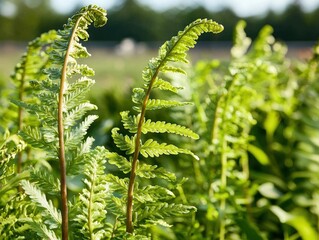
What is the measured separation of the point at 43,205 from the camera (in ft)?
2.57

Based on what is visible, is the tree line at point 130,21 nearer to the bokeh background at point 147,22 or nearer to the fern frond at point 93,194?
the bokeh background at point 147,22

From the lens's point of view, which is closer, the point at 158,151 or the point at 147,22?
the point at 158,151

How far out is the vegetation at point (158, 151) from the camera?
2.57 ft

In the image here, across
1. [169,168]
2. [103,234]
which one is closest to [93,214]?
[103,234]

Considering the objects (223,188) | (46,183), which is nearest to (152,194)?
(46,183)

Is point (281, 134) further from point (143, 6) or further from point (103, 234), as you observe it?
point (143, 6)

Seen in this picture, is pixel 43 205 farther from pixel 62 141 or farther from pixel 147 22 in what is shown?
pixel 147 22

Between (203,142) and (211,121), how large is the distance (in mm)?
125

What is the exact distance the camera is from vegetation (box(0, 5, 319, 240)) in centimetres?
78

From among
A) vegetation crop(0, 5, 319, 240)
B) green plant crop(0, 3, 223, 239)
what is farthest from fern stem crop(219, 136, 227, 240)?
green plant crop(0, 3, 223, 239)

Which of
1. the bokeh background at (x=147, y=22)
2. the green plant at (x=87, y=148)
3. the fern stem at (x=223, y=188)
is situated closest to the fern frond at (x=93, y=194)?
the green plant at (x=87, y=148)

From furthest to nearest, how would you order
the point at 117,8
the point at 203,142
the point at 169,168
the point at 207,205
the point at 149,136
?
the point at 117,8, the point at 149,136, the point at 169,168, the point at 203,142, the point at 207,205

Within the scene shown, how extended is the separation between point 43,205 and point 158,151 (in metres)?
0.17

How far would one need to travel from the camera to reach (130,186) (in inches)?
31.6
